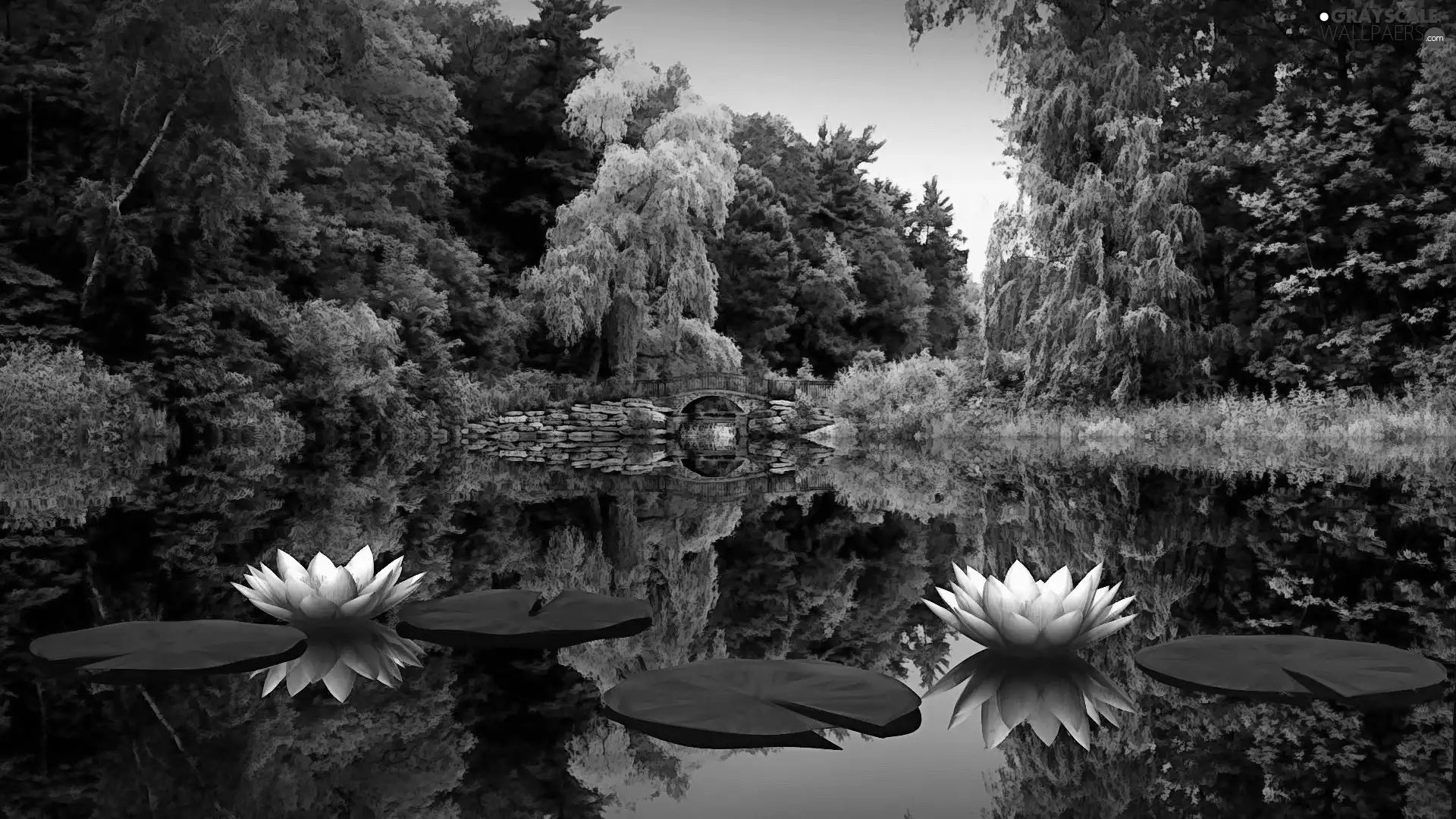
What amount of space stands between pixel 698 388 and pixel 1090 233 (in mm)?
8882

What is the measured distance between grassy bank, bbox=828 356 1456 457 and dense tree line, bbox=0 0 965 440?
5.61 meters

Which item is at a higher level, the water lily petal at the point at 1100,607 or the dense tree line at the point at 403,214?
the dense tree line at the point at 403,214

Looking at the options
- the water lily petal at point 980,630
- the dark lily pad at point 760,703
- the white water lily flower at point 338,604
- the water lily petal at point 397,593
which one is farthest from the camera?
the water lily petal at point 397,593

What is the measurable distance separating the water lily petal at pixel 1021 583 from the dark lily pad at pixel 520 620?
3.57 ft

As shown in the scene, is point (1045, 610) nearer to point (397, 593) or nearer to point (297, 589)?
point (397, 593)

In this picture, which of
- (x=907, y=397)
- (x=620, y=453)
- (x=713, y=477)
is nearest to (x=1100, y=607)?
(x=713, y=477)

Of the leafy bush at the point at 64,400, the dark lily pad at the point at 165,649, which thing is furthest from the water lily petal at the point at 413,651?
the leafy bush at the point at 64,400

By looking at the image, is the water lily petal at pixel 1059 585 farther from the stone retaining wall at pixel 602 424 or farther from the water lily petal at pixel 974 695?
the stone retaining wall at pixel 602 424

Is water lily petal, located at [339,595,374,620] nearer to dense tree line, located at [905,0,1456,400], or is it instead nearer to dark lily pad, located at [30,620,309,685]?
dark lily pad, located at [30,620,309,685]

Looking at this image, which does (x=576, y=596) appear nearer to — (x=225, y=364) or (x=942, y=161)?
(x=225, y=364)

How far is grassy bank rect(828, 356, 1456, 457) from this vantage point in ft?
42.4

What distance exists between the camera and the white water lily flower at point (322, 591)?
2.82 meters

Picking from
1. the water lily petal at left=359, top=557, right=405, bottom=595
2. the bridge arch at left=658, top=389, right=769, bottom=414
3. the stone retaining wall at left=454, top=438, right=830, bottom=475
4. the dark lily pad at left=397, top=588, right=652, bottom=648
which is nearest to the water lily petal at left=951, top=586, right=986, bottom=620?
the dark lily pad at left=397, top=588, right=652, bottom=648

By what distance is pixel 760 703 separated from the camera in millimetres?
2078
